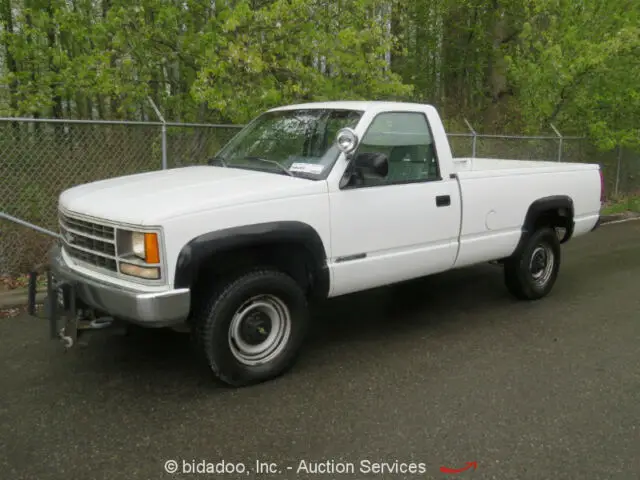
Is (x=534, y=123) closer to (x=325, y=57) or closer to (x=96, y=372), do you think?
(x=325, y=57)

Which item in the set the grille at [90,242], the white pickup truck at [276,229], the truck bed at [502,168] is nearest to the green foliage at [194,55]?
the white pickup truck at [276,229]

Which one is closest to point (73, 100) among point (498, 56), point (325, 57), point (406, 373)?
point (325, 57)

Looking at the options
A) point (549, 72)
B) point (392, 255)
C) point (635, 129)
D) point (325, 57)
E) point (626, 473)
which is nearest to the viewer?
point (626, 473)

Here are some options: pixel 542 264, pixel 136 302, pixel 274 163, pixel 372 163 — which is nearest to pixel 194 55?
pixel 274 163

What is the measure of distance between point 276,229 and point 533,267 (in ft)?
11.1

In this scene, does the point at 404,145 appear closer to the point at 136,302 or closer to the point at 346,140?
the point at 346,140

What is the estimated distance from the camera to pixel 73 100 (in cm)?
941

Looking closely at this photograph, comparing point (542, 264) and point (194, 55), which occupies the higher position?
point (194, 55)

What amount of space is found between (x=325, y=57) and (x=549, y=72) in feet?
20.2

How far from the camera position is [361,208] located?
438 cm

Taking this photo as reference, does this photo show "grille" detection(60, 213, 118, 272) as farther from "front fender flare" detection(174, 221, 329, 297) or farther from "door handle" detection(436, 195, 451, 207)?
"door handle" detection(436, 195, 451, 207)

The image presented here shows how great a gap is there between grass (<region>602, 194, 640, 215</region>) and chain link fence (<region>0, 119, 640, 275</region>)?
858 centimetres

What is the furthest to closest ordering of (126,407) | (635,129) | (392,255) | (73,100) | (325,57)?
(635,129) → (73,100) → (325,57) → (392,255) → (126,407)

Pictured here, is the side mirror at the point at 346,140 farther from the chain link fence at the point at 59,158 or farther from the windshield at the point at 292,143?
the chain link fence at the point at 59,158
